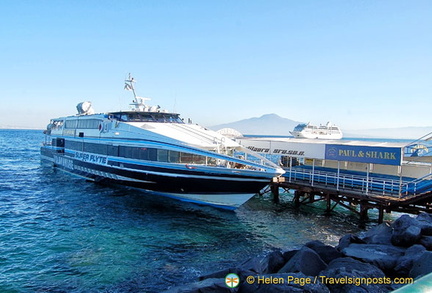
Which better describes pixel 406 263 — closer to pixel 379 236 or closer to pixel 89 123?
pixel 379 236

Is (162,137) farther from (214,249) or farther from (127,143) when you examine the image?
(214,249)

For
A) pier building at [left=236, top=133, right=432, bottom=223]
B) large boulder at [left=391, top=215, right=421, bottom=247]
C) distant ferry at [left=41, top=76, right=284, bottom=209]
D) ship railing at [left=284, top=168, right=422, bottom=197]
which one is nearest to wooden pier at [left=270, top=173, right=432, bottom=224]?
pier building at [left=236, top=133, right=432, bottom=223]

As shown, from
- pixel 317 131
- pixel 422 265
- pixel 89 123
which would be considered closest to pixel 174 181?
pixel 89 123

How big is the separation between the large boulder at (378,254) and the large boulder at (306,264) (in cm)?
142

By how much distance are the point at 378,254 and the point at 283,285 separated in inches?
207

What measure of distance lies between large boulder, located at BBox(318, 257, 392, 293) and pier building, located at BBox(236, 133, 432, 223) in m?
11.1

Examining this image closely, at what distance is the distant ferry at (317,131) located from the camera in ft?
193

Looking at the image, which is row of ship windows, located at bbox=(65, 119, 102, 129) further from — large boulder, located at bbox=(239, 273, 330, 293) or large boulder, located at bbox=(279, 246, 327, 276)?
large boulder, located at bbox=(239, 273, 330, 293)

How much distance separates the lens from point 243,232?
720 inches

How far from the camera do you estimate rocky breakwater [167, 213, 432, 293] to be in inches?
340

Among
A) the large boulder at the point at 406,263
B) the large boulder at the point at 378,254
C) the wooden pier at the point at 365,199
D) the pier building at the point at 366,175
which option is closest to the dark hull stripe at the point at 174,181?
the wooden pier at the point at 365,199

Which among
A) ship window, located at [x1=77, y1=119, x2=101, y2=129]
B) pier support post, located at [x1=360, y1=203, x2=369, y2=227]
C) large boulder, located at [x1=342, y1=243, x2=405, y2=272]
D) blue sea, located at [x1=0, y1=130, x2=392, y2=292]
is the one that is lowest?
blue sea, located at [x1=0, y1=130, x2=392, y2=292]

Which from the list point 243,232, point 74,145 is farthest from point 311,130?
point 243,232

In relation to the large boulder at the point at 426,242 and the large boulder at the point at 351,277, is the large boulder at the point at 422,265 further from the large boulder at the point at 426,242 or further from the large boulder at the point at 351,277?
the large boulder at the point at 426,242
